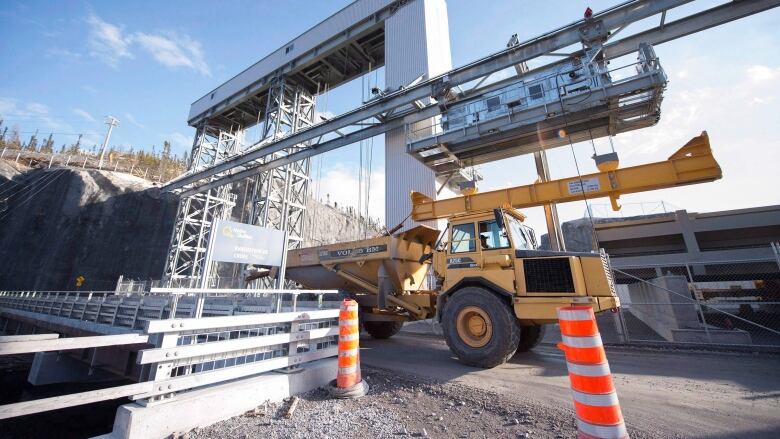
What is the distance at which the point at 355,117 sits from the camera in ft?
44.5

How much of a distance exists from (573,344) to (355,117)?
1267 centimetres

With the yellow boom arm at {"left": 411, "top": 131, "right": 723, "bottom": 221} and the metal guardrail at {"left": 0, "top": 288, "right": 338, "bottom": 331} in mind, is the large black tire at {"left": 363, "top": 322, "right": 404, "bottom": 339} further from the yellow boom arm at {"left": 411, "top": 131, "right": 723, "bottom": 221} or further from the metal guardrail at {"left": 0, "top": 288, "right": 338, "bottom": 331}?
the yellow boom arm at {"left": 411, "top": 131, "right": 723, "bottom": 221}

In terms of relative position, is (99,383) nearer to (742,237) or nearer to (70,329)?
(70,329)

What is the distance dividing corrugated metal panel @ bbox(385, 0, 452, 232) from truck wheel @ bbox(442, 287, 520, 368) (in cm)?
774

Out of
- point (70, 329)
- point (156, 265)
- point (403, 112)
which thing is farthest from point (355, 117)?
point (156, 265)

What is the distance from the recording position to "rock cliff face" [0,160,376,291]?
25719 millimetres

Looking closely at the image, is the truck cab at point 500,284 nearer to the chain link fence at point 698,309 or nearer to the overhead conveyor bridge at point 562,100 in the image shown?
the chain link fence at point 698,309

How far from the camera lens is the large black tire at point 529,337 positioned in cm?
730

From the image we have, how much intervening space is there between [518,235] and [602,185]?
2.07m

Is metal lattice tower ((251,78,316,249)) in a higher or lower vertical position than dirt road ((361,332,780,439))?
higher

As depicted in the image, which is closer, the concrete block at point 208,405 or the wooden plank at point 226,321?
the concrete block at point 208,405

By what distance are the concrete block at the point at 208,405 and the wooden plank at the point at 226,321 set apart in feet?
2.13

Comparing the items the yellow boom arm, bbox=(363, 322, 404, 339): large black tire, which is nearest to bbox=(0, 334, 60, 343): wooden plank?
the yellow boom arm

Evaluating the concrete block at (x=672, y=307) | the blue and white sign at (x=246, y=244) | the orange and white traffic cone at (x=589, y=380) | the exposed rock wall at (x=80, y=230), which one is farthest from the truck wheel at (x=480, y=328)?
the exposed rock wall at (x=80, y=230)
